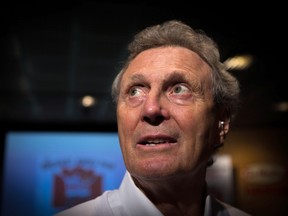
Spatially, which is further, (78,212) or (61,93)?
(61,93)

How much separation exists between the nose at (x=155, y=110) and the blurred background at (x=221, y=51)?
555 millimetres

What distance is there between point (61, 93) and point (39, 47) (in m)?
0.83

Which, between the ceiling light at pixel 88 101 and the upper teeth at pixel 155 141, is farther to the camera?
the ceiling light at pixel 88 101

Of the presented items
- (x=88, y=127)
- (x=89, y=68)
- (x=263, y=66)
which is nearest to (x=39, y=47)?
(x=89, y=68)

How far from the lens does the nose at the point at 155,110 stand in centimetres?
67

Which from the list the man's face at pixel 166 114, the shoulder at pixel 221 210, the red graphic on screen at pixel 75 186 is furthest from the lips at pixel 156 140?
the red graphic on screen at pixel 75 186

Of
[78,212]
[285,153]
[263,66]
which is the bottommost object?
[285,153]

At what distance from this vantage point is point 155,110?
2.18ft

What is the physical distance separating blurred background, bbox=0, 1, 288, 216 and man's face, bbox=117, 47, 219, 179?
475mm

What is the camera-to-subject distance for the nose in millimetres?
667

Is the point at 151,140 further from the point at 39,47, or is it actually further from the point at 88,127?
the point at 39,47

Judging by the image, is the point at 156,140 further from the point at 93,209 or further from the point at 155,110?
the point at 93,209

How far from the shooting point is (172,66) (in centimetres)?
73

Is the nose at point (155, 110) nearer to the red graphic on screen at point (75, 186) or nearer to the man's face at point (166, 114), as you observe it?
the man's face at point (166, 114)
